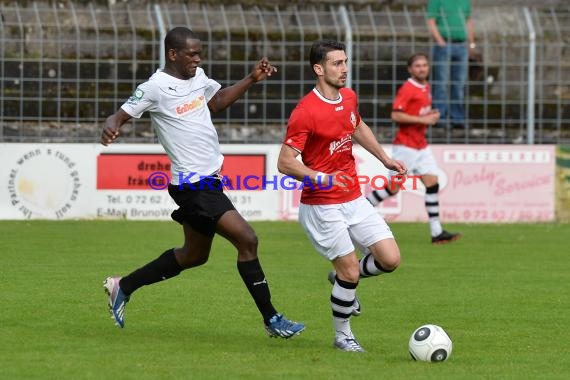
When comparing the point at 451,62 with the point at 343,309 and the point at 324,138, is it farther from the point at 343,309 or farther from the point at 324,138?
the point at 343,309

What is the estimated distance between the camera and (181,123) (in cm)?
929

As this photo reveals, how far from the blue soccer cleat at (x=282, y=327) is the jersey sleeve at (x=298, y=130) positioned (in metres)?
1.12

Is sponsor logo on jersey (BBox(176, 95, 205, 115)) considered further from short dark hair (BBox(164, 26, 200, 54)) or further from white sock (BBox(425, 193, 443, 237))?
white sock (BBox(425, 193, 443, 237))

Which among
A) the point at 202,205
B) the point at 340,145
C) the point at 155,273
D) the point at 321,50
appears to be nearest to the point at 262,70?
the point at 321,50

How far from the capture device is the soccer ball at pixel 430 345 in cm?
817

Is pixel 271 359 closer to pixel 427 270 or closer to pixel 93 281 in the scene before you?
pixel 93 281

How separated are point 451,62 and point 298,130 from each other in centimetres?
1173

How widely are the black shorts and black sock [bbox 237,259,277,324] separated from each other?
0.36 m

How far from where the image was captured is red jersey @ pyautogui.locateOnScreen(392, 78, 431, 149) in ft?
54.8

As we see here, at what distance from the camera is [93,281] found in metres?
12.3

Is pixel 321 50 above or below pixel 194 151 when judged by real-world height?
above

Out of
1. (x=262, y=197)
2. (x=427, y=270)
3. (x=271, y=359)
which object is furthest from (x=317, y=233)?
(x=262, y=197)

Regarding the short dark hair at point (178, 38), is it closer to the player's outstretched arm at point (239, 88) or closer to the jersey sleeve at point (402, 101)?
the player's outstretched arm at point (239, 88)

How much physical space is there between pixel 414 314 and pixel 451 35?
10.5m
